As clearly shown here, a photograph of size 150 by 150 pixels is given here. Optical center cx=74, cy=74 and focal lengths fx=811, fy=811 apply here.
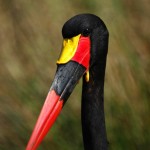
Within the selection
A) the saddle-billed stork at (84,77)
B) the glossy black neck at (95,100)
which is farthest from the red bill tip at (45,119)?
the glossy black neck at (95,100)

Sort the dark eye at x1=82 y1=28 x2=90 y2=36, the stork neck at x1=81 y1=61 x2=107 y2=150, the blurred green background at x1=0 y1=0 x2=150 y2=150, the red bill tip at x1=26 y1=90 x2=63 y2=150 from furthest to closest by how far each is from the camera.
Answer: the blurred green background at x1=0 y1=0 x2=150 y2=150 → the stork neck at x1=81 y1=61 x2=107 y2=150 → the dark eye at x1=82 y1=28 x2=90 y2=36 → the red bill tip at x1=26 y1=90 x2=63 y2=150

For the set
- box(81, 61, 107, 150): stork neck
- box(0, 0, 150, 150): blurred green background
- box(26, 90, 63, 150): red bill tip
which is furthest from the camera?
box(0, 0, 150, 150): blurred green background

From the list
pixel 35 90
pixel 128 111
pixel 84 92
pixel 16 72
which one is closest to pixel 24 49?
pixel 16 72

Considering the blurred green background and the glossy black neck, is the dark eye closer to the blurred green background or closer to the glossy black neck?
the glossy black neck

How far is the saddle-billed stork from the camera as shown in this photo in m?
3.94

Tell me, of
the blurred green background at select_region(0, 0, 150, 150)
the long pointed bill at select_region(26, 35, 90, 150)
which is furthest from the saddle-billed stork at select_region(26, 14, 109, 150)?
the blurred green background at select_region(0, 0, 150, 150)

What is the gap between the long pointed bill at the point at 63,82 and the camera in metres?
3.91

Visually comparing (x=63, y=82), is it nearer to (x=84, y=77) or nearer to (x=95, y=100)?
(x=84, y=77)

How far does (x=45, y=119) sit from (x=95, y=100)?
45 centimetres

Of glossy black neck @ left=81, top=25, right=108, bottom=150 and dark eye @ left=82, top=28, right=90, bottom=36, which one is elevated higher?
dark eye @ left=82, top=28, right=90, bottom=36

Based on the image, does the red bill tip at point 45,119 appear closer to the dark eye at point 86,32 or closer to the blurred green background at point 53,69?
the dark eye at point 86,32

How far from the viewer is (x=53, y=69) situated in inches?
238

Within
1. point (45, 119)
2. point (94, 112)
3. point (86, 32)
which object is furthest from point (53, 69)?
point (45, 119)

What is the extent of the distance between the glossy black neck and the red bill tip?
12.8 inches
